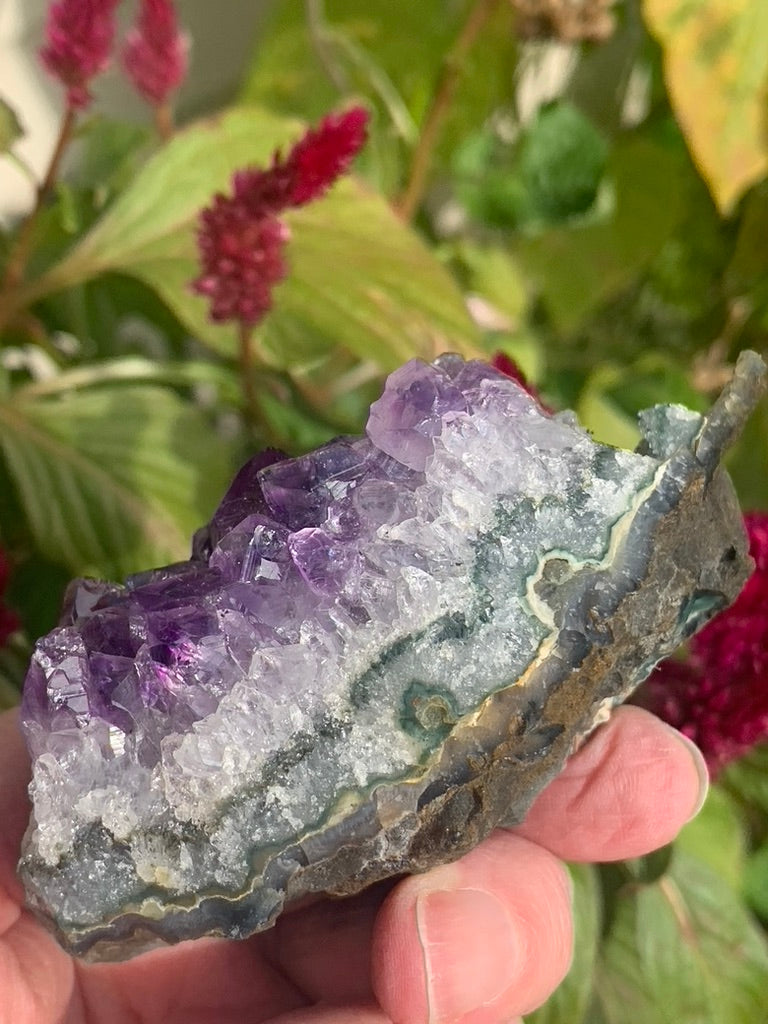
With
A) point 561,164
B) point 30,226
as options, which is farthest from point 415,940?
point 561,164

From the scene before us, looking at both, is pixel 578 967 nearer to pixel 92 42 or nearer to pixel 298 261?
pixel 298 261

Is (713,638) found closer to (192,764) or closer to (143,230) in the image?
(192,764)

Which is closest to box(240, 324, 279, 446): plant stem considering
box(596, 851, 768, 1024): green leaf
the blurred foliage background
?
the blurred foliage background

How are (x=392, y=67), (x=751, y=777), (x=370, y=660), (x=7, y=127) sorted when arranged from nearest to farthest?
(x=370, y=660) → (x=7, y=127) → (x=751, y=777) → (x=392, y=67)

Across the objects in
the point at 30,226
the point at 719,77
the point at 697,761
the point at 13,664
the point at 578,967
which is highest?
the point at 30,226

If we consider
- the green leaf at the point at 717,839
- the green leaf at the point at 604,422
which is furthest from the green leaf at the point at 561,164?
the green leaf at the point at 717,839

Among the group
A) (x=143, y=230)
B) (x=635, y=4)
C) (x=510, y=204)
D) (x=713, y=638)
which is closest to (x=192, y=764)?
(x=713, y=638)
